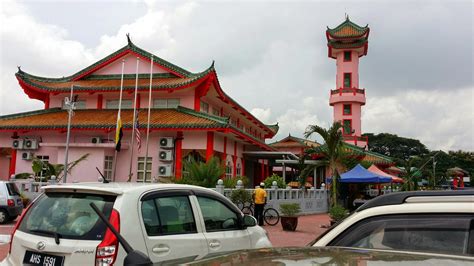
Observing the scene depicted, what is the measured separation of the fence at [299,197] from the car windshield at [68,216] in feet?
38.0

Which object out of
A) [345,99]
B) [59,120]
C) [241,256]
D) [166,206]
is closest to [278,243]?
[166,206]

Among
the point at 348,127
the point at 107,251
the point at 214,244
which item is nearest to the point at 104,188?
the point at 107,251

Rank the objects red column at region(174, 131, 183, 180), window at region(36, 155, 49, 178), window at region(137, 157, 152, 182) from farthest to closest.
Answer: window at region(137, 157, 152, 182) < red column at region(174, 131, 183, 180) < window at region(36, 155, 49, 178)

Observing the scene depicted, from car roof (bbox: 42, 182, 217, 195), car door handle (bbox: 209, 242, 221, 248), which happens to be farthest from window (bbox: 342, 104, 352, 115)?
car roof (bbox: 42, 182, 217, 195)

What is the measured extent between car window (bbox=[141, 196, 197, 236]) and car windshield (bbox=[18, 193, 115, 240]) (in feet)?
1.38

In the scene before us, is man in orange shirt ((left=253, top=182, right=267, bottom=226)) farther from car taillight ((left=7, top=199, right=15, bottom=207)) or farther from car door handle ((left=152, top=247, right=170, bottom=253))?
car door handle ((left=152, top=247, right=170, bottom=253))

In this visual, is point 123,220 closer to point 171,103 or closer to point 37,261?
point 37,261

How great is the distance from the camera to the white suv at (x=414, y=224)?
2.31m

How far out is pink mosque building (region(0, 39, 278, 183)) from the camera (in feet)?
75.6

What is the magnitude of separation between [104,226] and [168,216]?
80cm

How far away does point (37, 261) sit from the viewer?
13.6 ft

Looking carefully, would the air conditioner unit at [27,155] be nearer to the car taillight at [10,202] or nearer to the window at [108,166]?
the window at [108,166]

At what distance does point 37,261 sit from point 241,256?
9.56ft

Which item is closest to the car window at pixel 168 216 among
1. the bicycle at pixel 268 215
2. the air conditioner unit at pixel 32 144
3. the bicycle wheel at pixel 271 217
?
the bicycle at pixel 268 215
